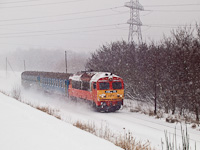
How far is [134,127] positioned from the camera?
13.8 m

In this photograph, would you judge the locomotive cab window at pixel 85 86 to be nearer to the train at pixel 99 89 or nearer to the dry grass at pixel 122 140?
the train at pixel 99 89

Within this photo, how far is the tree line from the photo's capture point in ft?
50.9

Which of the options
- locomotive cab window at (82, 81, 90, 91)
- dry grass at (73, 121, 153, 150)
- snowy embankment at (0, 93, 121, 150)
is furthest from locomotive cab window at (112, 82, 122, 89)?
snowy embankment at (0, 93, 121, 150)

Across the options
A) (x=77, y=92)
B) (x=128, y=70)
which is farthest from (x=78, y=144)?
(x=128, y=70)

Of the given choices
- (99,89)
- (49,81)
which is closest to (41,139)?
(99,89)

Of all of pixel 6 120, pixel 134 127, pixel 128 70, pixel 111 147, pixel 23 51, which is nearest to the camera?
pixel 111 147

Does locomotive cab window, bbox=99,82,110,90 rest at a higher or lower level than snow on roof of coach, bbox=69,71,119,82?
lower

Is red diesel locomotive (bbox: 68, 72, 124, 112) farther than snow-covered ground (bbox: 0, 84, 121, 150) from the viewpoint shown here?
Yes

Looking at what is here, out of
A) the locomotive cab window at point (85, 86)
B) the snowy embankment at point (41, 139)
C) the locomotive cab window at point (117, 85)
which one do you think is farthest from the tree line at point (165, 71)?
the snowy embankment at point (41, 139)

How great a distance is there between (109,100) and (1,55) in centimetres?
16847

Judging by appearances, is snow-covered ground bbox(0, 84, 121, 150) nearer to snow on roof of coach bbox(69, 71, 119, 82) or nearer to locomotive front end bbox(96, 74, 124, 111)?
locomotive front end bbox(96, 74, 124, 111)

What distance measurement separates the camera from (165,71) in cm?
1894

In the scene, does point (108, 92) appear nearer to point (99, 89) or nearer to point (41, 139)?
point (99, 89)

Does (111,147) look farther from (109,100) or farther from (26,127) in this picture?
(109,100)
